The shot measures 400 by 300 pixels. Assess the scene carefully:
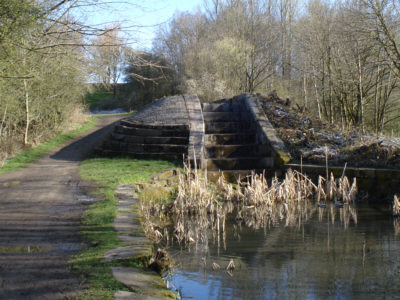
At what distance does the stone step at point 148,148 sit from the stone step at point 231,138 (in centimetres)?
112

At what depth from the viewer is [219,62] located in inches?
1111

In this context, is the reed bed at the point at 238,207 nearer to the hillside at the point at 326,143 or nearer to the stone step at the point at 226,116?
the hillside at the point at 326,143

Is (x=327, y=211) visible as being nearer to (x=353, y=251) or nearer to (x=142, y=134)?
(x=353, y=251)

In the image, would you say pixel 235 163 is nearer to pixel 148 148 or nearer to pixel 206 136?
pixel 206 136

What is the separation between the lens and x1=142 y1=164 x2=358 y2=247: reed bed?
7.26 metres

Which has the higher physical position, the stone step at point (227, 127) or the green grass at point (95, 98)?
the green grass at point (95, 98)

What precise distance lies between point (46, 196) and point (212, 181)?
4577 millimetres

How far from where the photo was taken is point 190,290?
479 cm

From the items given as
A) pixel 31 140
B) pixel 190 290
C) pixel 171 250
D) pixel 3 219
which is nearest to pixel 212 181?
pixel 171 250

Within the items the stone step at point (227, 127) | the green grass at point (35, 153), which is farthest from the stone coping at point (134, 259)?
the stone step at point (227, 127)

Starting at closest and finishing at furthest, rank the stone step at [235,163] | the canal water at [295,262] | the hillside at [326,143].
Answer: the canal water at [295,262] → the hillside at [326,143] → the stone step at [235,163]

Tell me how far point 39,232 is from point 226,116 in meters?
10.6

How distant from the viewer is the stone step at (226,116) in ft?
50.5

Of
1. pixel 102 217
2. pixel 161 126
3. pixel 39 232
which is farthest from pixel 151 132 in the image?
pixel 39 232
